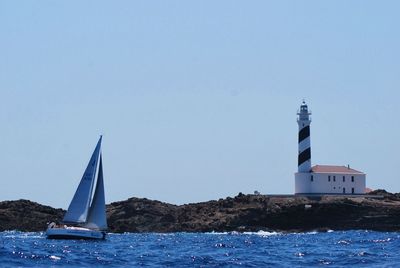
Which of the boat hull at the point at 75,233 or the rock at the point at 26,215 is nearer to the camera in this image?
the boat hull at the point at 75,233

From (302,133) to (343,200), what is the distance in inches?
377

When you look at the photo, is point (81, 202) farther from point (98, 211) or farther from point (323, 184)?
point (323, 184)

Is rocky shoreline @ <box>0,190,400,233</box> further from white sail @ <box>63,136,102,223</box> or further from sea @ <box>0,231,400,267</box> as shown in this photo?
sea @ <box>0,231,400,267</box>

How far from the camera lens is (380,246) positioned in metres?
54.4

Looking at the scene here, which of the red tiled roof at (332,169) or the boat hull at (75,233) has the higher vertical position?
the red tiled roof at (332,169)


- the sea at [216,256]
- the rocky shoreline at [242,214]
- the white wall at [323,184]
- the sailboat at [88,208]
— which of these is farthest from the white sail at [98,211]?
the white wall at [323,184]

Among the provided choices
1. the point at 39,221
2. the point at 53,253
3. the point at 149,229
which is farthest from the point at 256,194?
the point at 53,253

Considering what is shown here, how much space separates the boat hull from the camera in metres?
66.7

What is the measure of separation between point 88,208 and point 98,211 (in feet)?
2.43

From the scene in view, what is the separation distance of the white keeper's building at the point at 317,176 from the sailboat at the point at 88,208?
30348 millimetres

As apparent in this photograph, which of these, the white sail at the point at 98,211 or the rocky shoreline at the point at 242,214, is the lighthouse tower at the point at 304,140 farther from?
the white sail at the point at 98,211

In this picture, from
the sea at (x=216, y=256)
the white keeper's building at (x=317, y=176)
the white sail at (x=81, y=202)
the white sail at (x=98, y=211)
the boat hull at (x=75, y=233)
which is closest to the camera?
the sea at (x=216, y=256)

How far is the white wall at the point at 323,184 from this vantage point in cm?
9406

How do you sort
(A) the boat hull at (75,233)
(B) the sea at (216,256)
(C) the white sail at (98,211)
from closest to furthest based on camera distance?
(B) the sea at (216,256), (A) the boat hull at (75,233), (C) the white sail at (98,211)
